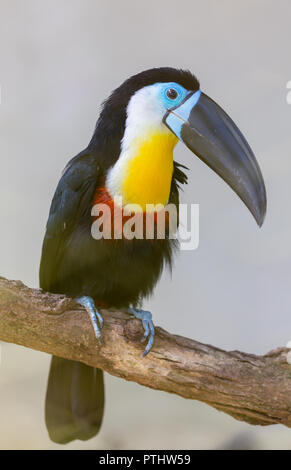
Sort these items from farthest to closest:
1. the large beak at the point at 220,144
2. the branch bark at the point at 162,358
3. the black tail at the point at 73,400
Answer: the black tail at the point at 73,400 < the large beak at the point at 220,144 < the branch bark at the point at 162,358

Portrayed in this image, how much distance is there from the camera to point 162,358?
1.60m

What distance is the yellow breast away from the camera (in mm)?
1812

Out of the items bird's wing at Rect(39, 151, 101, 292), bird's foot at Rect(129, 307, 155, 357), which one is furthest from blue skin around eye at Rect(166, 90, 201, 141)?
bird's foot at Rect(129, 307, 155, 357)

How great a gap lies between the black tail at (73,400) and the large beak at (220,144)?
0.97 metres

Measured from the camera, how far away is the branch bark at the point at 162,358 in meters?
1.56

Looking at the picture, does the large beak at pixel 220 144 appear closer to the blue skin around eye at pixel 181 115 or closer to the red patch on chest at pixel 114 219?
the blue skin around eye at pixel 181 115

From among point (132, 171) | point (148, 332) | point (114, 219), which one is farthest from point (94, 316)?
point (132, 171)

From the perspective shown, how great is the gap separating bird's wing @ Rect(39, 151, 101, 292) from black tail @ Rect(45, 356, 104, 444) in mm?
373

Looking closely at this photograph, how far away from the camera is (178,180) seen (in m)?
2.05

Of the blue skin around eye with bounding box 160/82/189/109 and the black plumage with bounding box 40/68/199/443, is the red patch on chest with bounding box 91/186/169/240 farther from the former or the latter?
the blue skin around eye with bounding box 160/82/189/109

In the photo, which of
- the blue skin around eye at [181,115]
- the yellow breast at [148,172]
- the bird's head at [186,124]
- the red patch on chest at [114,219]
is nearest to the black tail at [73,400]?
the red patch on chest at [114,219]

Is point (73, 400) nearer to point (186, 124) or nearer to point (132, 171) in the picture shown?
point (132, 171)

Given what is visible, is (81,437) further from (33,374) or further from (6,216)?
(6,216)

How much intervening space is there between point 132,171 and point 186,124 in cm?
27
